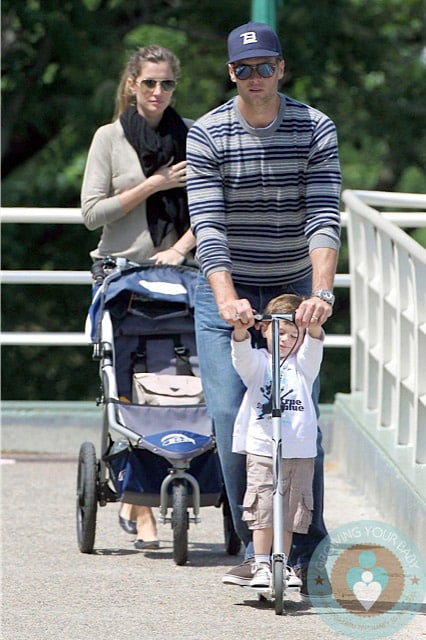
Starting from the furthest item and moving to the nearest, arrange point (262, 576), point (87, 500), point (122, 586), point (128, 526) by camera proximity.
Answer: point (128, 526) < point (87, 500) < point (122, 586) < point (262, 576)

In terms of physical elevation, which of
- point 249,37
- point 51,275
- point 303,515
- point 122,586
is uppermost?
point 249,37

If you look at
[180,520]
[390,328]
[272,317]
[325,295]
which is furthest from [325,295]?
[390,328]

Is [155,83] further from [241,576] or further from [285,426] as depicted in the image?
[241,576]

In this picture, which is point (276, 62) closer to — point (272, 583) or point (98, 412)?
point (272, 583)

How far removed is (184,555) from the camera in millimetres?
6492

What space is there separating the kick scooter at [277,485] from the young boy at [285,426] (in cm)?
15

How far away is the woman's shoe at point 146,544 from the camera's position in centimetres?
692

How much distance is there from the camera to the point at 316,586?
A: 19.3 feet

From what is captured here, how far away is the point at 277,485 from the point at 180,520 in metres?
0.92

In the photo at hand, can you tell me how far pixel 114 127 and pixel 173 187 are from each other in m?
0.40

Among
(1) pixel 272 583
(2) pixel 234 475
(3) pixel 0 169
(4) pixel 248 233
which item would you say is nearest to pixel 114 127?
(4) pixel 248 233

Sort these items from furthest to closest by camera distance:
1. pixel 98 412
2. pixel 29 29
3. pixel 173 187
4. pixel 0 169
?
1. pixel 0 169
2. pixel 29 29
3. pixel 98 412
4. pixel 173 187

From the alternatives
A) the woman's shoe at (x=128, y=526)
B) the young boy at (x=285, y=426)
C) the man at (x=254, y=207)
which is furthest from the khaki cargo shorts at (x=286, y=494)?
the woman's shoe at (x=128, y=526)

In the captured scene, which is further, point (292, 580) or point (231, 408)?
point (231, 408)
